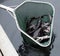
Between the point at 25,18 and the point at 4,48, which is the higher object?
the point at 25,18

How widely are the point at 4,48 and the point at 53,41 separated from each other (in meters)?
0.49

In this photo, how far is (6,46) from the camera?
70.1 inches

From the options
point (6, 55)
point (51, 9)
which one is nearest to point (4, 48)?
point (6, 55)

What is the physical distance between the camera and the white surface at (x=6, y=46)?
1692 millimetres

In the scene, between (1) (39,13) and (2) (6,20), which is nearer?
(1) (39,13)

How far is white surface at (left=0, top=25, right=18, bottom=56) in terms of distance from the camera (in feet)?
5.55

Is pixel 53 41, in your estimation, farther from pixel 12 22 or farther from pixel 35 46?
pixel 12 22

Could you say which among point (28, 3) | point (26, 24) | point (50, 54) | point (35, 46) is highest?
point (28, 3)

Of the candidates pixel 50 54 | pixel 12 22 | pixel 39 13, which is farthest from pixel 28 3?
pixel 50 54

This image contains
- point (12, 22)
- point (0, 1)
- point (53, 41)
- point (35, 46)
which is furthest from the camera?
point (0, 1)

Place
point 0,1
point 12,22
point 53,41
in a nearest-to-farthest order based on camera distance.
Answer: point 53,41
point 12,22
point 0,1

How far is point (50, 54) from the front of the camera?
5.26 feet

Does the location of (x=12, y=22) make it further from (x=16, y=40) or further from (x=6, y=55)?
(x=6, y=55)

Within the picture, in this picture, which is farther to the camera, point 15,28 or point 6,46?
point 15,28
